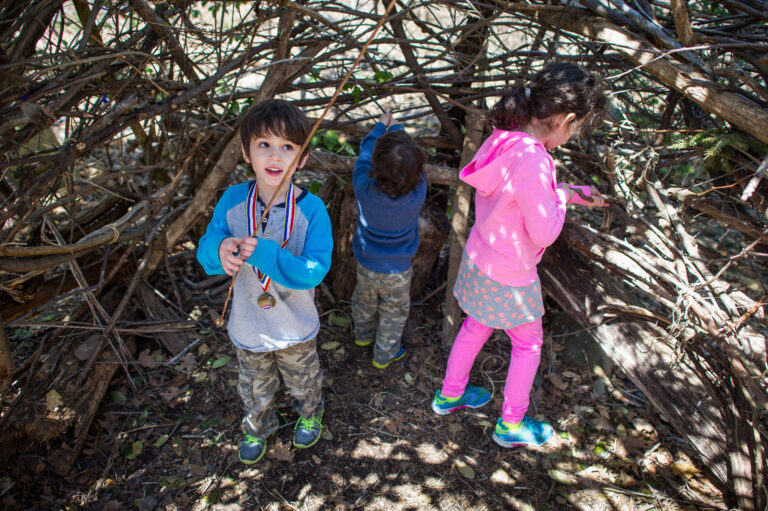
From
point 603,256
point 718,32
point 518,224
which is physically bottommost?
point 603,256

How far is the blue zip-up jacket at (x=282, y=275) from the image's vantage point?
202cm

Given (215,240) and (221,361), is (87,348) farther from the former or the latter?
(215,240)

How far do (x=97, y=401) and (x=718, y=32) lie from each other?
12.2 feet

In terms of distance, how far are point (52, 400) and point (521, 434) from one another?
2.52 metres

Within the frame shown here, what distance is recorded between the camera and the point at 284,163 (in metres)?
1.99

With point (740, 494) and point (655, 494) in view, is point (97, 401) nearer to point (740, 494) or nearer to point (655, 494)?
point (655, 494)

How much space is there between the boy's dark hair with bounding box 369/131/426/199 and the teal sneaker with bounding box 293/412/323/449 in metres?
1.33

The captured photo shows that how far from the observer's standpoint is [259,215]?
2115 millimetres

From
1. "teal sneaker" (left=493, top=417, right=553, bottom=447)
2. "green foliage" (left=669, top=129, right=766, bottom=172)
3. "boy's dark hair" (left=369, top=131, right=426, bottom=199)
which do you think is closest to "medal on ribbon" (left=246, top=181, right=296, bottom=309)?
"boy's dark hair" (left=369, top=131, right=426, bottom=199)

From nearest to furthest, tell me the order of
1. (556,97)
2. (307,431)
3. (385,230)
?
1. (556,97)
2. (307,431)
3. (385,230)

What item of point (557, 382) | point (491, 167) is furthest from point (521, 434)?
point (491, 167)

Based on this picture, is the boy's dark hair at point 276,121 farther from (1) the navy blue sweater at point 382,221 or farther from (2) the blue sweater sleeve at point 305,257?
(1) the navy blue sweater at point 382,221

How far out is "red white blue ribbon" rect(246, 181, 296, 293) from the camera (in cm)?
210

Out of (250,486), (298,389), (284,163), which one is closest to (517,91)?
(284,163)
